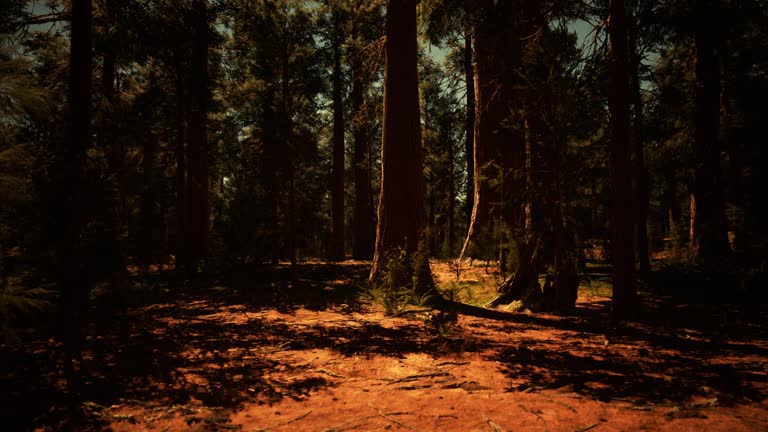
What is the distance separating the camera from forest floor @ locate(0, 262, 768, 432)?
10.3 ft

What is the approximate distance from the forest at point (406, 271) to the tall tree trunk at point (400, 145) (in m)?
0.05

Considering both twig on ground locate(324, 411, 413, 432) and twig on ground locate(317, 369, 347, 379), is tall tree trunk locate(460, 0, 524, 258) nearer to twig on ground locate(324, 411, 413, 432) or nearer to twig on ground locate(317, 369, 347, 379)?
twig on ground locate(317, 369, 347, 379)

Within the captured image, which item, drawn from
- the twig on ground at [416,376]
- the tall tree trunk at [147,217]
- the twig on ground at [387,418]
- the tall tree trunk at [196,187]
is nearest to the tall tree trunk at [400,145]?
the twig on ground at [416,376]

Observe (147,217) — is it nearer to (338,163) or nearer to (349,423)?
(338,163)

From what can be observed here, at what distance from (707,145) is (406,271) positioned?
346 inches

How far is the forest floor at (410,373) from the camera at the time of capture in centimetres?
313

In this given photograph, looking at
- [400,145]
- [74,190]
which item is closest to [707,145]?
[400,145]

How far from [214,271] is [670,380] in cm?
1264

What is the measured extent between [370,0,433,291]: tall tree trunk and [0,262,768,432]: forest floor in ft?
6.96

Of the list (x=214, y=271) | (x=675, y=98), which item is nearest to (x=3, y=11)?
(x=214, y=271)

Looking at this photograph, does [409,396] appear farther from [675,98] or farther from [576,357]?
[675,98]

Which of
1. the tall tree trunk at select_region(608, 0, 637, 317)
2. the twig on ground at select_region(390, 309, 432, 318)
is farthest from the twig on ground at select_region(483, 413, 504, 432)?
the tall tree trunk at select_region(608, 0, 637, 317)

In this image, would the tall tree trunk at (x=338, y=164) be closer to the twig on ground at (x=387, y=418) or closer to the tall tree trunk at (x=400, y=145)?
the tall tree trunk at (x=400, y=145)

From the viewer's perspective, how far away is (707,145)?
9.91 m
